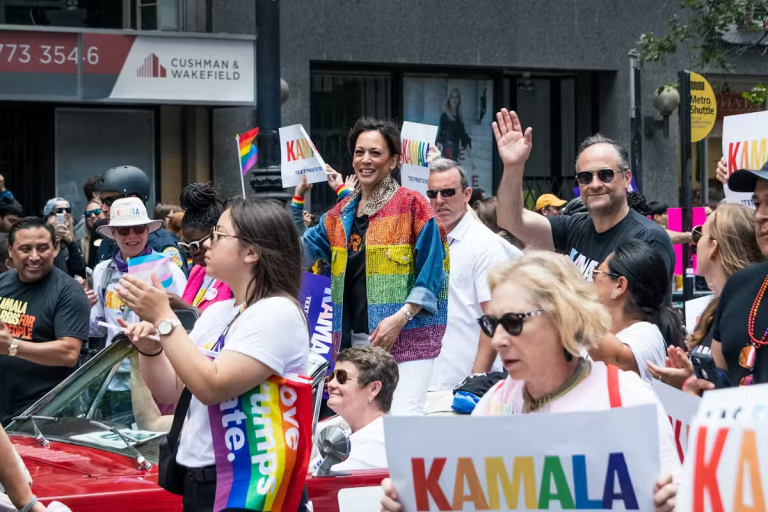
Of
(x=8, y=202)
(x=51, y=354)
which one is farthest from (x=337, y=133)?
(x=51, y=354)

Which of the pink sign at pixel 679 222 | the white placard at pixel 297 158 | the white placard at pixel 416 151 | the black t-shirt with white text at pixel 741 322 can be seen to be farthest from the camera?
the pink sign at pixel 679 222

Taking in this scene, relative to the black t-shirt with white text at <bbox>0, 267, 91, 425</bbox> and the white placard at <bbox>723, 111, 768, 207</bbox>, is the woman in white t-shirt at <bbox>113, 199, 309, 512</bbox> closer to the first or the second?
the black t-shirt with white text at <bbox>0, 267, 91, 425</bbox>

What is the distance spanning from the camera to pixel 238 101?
17.0m

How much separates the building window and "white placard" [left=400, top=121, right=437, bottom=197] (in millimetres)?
10269

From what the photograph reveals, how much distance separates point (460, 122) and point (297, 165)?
10149 millimetres

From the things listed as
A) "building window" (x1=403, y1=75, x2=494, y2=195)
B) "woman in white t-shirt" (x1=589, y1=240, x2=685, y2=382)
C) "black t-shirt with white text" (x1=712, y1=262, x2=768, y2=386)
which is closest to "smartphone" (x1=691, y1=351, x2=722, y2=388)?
"black t-shirt with white text" (x1=712, y1=262, x2=768, y2=386)

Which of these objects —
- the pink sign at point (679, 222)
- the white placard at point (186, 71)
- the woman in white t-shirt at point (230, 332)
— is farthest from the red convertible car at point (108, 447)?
the white placard at point (186, 71)

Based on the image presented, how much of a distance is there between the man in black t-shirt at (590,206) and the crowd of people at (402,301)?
11mm

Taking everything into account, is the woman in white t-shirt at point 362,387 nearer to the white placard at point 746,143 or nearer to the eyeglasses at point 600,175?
the eyeglasses at point 600,175

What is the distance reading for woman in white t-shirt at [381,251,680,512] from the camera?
318 cm

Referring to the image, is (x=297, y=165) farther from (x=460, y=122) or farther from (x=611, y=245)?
(x=460, y=122)

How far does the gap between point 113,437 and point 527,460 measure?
2.63 metres

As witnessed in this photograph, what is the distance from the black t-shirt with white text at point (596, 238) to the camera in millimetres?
5602

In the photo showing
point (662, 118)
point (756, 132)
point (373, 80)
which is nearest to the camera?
point (756, 132)
